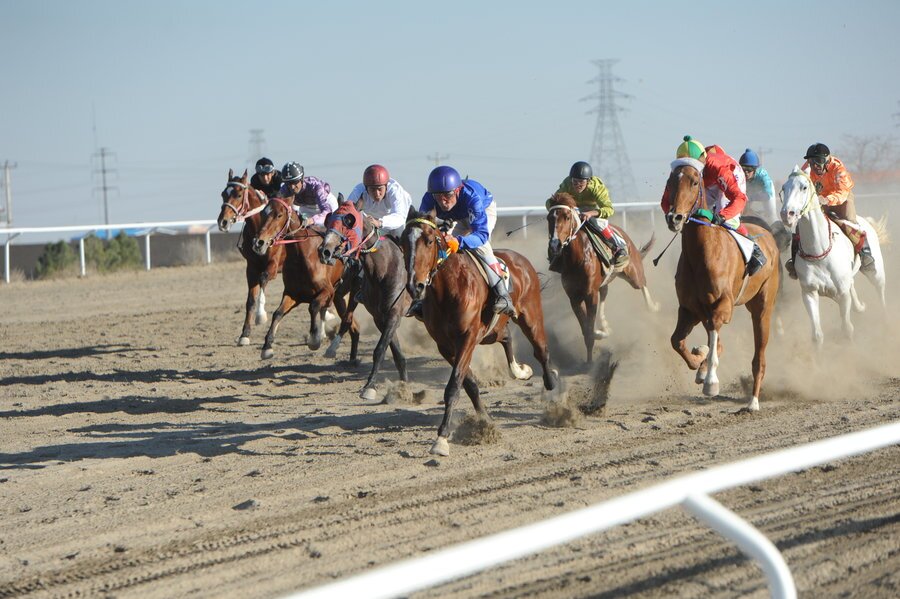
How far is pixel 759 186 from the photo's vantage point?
13.2 m

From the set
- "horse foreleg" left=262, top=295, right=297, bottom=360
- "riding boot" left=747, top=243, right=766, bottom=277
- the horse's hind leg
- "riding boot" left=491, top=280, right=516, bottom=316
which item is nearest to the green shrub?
"horse foreleg" left=262, top=295, right=297, bottom=360

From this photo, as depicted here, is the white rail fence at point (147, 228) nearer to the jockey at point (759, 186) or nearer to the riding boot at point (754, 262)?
the jockey at point (759, 186)

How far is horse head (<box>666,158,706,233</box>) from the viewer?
9109 mm

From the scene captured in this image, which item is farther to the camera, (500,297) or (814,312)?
(814,312)

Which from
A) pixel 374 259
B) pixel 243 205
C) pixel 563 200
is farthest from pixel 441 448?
pixel 243 205

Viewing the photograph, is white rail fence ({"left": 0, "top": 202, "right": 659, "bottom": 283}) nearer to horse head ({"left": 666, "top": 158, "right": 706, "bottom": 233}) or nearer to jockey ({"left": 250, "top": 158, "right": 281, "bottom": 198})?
jockey ({"left": 250, "top": 158, "right": 281, "bottom": 198})

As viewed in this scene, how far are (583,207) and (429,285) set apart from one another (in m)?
4.89

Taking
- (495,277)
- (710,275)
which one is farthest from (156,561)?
(710,275)

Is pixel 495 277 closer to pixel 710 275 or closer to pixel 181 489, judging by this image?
pixel 710 275

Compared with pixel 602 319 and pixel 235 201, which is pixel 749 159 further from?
pixel 235 201

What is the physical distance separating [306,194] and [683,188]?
585 centimetres

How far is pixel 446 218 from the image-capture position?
8594mm

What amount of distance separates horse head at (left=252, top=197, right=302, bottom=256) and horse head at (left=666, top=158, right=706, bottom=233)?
5.17 metres

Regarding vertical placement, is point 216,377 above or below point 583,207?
below
